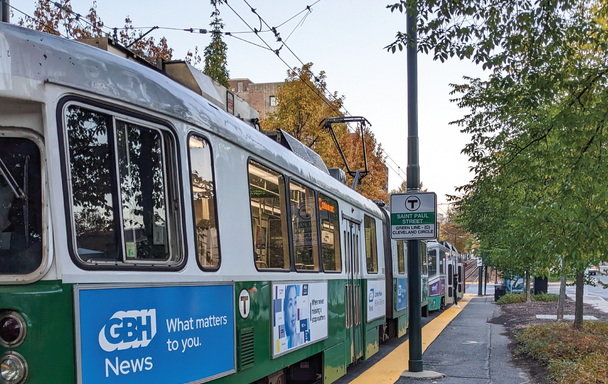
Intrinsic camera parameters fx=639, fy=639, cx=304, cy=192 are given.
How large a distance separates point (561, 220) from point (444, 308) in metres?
19.2

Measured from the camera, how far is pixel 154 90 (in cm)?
436

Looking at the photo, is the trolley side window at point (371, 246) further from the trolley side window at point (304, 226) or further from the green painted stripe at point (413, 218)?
the trolley side window at point (304, 226)

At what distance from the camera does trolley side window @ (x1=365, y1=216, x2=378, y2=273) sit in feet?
36.2

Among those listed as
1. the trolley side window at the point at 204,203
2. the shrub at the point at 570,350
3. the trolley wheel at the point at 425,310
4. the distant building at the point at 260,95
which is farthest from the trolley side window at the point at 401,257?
the distant building at the point at 260,95

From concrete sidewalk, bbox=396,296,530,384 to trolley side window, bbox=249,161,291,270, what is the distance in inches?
163

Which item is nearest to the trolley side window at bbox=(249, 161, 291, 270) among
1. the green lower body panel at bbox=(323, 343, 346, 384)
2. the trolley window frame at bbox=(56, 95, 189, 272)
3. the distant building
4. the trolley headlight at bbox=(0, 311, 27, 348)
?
the trolley window frame at bbox=(56, 95, 189, 272)

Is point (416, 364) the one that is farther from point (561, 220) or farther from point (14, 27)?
point (14, 27)

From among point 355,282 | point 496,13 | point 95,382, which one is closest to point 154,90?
point 95,382

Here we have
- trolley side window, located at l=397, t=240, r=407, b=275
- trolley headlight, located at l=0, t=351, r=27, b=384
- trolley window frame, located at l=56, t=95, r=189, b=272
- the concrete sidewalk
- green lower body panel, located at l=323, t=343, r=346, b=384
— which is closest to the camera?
trolley headlight, located at l=0, t=351, r=27, b=384

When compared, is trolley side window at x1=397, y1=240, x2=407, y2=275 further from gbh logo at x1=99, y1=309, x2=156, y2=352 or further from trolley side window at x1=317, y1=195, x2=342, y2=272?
gbh logo at x1=99, y1=309, x2=156, y2=352

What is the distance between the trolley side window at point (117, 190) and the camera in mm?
3654

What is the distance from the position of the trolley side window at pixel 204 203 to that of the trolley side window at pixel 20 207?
1.30 metres

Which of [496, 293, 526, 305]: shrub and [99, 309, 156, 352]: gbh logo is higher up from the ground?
[99, 309, 156, 352]: gbh logo

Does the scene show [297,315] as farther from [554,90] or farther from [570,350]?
[570,350]
